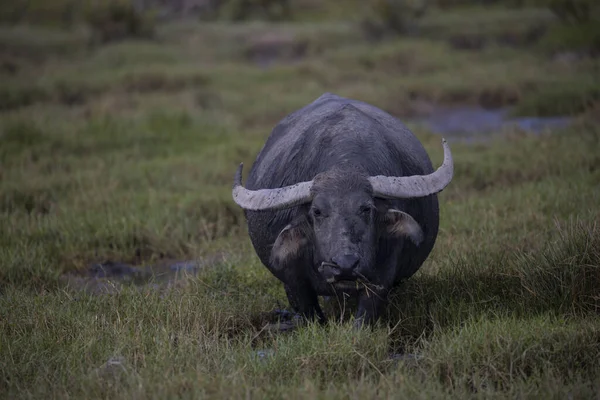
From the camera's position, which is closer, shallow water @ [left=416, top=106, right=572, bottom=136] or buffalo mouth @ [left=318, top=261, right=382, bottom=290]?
buffalo mouth @ [left=318, top=261, right=382, bottom=290]

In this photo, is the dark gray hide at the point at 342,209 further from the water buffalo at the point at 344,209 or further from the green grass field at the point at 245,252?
the green grass field at the point at 245,252

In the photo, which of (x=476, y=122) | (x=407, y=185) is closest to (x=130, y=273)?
(x=407, y=185)

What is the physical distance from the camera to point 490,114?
15.9 metres

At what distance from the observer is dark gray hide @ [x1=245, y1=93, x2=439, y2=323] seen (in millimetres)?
4703

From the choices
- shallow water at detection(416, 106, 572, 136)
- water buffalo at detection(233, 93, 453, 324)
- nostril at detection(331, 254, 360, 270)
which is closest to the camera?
nostril at detection(331, 254, 360, 270)

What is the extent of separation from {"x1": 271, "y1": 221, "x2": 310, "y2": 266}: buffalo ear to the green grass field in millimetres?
507

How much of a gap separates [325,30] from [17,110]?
14.8 meters

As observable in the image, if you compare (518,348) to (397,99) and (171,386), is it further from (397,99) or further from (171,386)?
(397,99)

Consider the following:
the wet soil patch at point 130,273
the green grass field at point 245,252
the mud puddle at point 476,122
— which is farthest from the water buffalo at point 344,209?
the mud puddle at point 476,122

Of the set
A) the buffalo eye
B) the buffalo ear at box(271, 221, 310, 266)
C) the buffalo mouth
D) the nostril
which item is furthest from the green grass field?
the buffalo eye

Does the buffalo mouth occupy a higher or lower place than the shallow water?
higher

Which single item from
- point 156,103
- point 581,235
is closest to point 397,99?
point 156,103

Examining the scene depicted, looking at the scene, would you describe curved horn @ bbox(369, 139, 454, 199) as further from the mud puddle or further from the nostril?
the mud puddle

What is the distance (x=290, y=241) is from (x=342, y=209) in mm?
468
